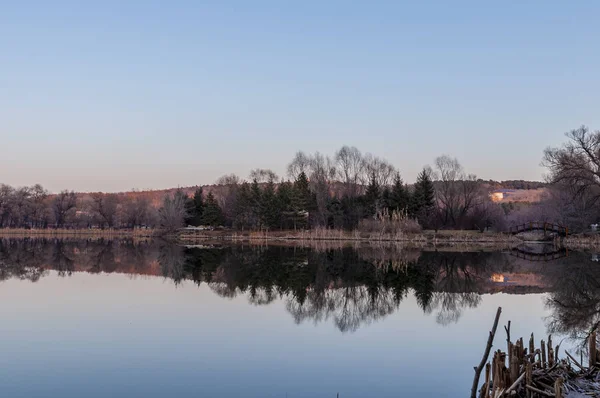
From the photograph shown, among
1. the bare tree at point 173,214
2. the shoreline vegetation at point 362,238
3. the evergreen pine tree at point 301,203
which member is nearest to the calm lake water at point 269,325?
the shoreline vegetation at point 362,238

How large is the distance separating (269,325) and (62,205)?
85.9 metres

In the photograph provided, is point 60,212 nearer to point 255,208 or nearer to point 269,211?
point 255,208

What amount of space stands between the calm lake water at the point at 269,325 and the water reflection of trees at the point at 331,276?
0.40ft

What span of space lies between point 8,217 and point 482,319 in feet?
303

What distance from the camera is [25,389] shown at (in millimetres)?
8742

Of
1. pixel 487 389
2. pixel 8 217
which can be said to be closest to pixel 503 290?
pixel 487 389

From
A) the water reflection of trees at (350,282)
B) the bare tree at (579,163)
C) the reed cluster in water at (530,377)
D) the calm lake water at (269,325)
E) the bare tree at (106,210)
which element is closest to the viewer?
the reed cluster in water at (530,377)

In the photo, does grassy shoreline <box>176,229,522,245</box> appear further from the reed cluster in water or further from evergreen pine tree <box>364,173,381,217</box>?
the reed cluster in water

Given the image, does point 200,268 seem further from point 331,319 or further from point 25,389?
point 25,389

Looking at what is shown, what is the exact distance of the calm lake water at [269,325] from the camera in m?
9.38

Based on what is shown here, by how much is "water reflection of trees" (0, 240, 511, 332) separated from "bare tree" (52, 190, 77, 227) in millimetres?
59174

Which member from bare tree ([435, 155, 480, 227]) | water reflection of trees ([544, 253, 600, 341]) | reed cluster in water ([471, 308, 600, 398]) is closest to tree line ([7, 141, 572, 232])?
bare tree ([435, 155, 480, 227])

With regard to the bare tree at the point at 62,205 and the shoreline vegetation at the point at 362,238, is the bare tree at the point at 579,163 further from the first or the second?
the bare tree at the point at 62,205

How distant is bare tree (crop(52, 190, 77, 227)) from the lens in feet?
296
